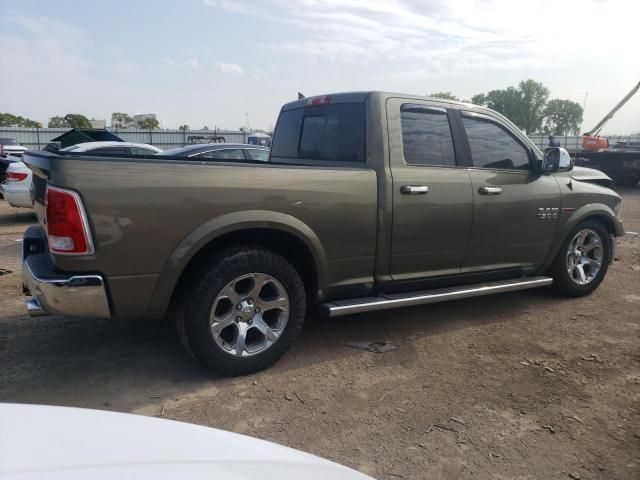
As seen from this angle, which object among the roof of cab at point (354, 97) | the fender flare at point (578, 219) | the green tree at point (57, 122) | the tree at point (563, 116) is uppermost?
the tree at point (563, 116)

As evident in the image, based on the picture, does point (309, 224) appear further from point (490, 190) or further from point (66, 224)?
point (490, 190)

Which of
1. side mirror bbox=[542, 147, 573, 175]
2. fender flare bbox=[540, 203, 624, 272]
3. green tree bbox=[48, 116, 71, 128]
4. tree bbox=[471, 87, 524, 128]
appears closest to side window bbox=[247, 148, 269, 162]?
side mirror bbox=[542, 147, 573, 175]

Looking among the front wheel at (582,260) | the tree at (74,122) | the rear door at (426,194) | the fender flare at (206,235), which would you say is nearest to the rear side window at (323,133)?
the rear door at (426,194)

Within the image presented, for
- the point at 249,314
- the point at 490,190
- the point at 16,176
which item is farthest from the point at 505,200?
the point at 16,176

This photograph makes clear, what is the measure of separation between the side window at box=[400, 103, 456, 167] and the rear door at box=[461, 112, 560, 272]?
8.9 inches

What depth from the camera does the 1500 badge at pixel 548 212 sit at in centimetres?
461

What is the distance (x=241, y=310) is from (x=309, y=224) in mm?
748

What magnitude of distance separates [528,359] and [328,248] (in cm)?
176

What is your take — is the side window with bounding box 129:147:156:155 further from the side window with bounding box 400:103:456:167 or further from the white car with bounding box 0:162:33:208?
the side window with bounding box 400:103:456:167

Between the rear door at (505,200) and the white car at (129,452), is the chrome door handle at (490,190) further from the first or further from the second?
the white car at (129,452)

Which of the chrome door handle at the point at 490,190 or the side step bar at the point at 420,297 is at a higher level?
the chrome door handle at the point at 490,190

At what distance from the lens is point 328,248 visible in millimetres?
3551

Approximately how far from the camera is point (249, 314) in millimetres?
3389

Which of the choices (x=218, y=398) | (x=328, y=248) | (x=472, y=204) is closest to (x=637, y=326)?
(x=472, y=204)
